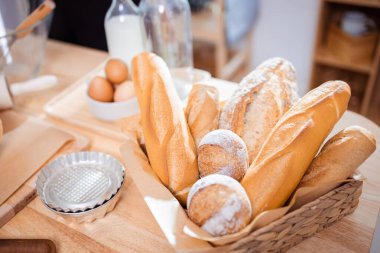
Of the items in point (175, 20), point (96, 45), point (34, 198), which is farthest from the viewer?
point (96, 45)

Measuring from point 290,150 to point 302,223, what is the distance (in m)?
0.11

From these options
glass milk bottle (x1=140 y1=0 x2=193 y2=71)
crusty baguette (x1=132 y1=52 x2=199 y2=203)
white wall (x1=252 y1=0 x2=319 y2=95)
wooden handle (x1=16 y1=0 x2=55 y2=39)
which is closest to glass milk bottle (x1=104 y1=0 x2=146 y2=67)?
glass milk bottle (x1=140 y1=0 x2=193 y2=71)

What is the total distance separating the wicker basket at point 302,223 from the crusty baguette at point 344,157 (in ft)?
0.07

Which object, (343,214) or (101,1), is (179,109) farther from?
(101,1)

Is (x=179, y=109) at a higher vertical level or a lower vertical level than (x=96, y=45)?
A: higher

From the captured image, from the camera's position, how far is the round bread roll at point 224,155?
62 cm

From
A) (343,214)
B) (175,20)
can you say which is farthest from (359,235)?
(175,20)

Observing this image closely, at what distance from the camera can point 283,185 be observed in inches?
23.1

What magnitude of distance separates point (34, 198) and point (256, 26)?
192 cm

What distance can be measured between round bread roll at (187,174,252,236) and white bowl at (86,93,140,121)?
41 cm

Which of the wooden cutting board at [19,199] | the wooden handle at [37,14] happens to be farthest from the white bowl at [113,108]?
the wooden handle at [37,14]

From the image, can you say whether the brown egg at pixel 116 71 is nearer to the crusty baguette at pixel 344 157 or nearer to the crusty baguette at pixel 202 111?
the crusty baguette at pixel 202 111

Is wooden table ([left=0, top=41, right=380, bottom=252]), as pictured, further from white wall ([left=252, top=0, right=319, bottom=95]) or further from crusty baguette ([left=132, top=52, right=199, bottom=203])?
white wall ([left=252, top=0, right=319, bottom=95])

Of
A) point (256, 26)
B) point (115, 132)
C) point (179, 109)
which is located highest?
point (179, 109)
